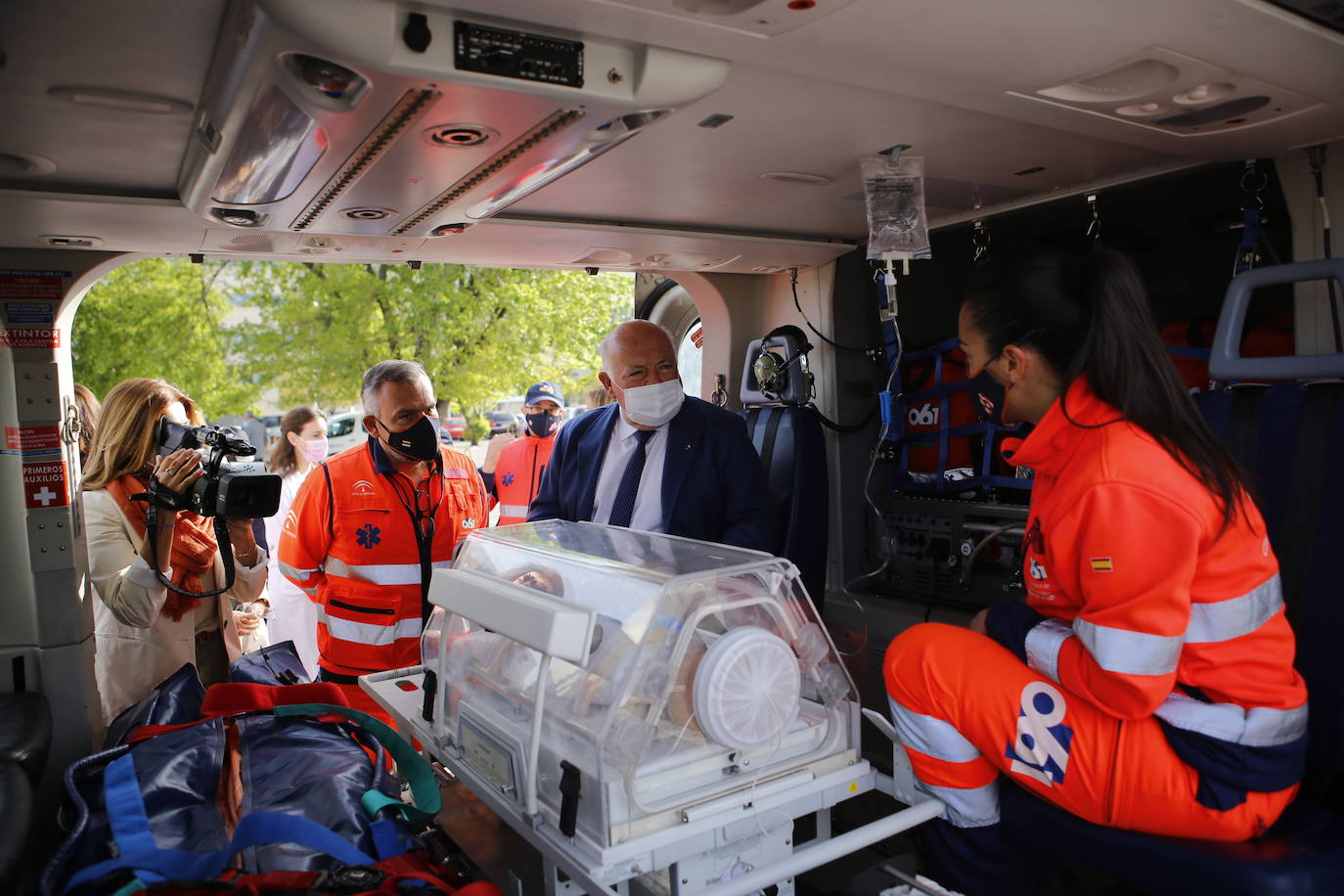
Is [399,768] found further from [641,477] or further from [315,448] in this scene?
[315,448]

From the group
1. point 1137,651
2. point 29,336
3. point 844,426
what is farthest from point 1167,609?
point 29,336

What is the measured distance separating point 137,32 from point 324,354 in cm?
1289

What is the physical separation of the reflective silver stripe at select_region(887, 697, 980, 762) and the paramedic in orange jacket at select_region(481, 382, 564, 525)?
13.3 ft

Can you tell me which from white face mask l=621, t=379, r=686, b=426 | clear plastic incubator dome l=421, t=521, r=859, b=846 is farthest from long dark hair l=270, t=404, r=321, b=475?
clear plastic incubator dome l=421, t=521, r=859, b=846

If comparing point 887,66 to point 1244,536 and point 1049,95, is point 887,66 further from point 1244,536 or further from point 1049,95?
point 1244,536

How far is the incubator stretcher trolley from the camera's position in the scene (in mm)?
1648

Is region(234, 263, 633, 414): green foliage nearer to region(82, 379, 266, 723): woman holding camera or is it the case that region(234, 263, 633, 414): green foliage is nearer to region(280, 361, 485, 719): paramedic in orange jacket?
region(280, 361, 485, 719): paramedic in orange jacket

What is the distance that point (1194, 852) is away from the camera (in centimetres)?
189

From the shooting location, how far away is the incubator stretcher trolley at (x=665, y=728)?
165 cm

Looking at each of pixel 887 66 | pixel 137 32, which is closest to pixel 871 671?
pixel 887 66

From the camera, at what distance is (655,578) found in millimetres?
1898

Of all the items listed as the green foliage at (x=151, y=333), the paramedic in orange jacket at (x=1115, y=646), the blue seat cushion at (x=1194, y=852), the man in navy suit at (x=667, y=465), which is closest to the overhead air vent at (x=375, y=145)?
the man in navy suit at (x=667, y=465)

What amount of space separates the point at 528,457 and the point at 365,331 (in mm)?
8950

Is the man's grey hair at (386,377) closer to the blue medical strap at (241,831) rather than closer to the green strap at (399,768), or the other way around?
the green strap at (399,768)
